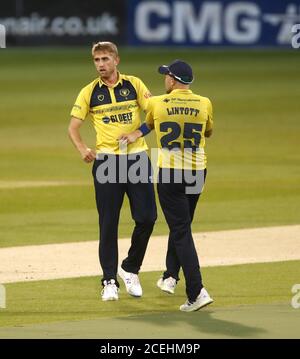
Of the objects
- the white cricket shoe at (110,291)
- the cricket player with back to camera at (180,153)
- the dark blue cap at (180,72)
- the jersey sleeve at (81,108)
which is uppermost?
the dark blue cap at (180,72)

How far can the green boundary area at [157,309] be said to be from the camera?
10.6 meters

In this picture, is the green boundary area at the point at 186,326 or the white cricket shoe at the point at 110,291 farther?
the white cricket shoe at the point at 110,291

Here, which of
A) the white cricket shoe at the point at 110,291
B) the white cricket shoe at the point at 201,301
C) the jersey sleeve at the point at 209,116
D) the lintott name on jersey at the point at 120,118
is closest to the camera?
the white cricket shoe at the point at 201,301

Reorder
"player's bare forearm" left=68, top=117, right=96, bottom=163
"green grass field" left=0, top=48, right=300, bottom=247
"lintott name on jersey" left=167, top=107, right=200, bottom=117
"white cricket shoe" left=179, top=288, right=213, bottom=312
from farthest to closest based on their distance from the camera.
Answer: "green grass field" left=0, top=48, right=300, bottom=247
"player's bare forearm" left=68, top=117, right=96, bottom=163
"lintott name on jersey" left=167, top=107, right=200, bottom=117
"white cricket shoe" left=179, top=288, right=213, bottom=312

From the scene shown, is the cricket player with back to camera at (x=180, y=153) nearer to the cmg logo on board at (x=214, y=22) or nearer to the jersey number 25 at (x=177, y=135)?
the jersey number 25 at (x=177, y=135)

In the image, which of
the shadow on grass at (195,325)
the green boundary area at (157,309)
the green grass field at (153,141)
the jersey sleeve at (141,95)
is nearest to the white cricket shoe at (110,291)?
the green boundary area at (157,309)

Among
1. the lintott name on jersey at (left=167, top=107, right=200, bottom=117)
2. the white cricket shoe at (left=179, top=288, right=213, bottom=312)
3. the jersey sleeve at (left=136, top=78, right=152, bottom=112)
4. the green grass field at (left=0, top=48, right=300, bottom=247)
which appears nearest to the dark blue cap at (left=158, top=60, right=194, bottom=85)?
the lintott name on jersey at (left=167, top=107, right=200, bottom=117)

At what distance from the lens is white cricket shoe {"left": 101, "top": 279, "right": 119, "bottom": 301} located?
39.3 ft

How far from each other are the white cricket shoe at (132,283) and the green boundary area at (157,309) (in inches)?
2.7

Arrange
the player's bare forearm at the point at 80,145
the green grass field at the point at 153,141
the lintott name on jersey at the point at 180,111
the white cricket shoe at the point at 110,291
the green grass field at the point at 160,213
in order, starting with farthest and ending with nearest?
1. the green grass field at the point at 153,141
2. the white cricket shoe at the point at 110,291
3. the player's bare forearm at the point at 80,145
4. the lintott name on jersey at the point at 180,111
5. the green grass field at the point at 160,213

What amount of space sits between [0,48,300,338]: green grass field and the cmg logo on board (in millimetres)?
567

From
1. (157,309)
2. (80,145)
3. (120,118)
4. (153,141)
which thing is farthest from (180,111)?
(153,141)

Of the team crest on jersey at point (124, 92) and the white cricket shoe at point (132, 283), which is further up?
the team crest on jersey at point (124, 92)

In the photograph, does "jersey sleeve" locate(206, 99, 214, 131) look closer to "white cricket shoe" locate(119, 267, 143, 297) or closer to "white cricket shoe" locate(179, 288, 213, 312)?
"white cricket shoe" locate(179, 288, 213, 312)
